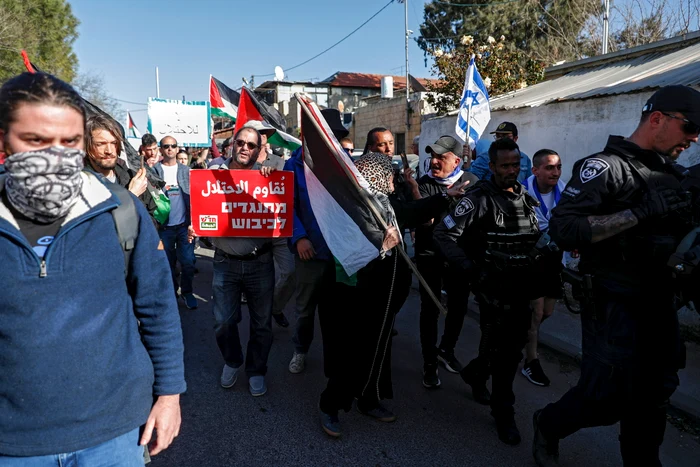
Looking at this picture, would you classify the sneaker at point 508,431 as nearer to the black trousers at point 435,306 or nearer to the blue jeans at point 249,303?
the black trousers at point 435,306

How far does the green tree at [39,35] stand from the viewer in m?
21.5

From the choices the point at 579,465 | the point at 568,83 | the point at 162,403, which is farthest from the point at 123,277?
the point at 568,83

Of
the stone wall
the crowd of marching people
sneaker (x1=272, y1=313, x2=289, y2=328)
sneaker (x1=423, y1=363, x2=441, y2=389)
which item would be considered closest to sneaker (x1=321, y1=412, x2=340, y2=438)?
the crowd of marching people

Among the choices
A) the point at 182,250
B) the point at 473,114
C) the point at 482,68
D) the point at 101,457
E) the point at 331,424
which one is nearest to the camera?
the point at 101,457

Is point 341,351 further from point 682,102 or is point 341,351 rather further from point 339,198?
point 682,102

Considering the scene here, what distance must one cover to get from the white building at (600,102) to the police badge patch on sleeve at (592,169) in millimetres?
4020

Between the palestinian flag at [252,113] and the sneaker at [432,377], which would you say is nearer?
the sneaker at [432,377]

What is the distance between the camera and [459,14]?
26.4 m

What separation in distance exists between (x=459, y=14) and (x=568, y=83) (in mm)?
17885

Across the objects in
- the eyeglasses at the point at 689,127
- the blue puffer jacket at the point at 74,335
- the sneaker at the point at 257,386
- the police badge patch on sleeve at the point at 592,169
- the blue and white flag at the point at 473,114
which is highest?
the blue and white flag at the point at 473,114

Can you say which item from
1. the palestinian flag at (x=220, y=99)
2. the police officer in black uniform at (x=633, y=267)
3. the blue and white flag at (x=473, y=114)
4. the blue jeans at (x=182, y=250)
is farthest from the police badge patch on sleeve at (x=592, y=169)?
the palestinian flag at (x=220, y=99)

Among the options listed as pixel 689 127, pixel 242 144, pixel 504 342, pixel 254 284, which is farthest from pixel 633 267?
pixel 242 144

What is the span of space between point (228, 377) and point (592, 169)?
119 inches

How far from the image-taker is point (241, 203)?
13.4 feet
